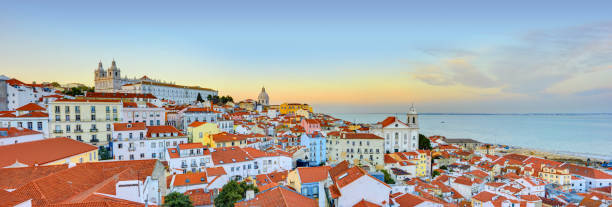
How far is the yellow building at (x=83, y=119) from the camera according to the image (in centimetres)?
2728

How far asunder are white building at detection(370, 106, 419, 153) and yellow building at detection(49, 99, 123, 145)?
3923 centimetres

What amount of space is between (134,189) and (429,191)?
88.4 ft

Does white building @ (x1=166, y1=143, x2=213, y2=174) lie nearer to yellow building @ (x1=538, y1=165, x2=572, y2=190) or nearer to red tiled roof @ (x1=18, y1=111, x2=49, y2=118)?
red tiled roof @ (x1=18, y1=111, x2=49, y2=118)

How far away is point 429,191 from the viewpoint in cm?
2800

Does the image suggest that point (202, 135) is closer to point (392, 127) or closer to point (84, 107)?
point (84, 107)

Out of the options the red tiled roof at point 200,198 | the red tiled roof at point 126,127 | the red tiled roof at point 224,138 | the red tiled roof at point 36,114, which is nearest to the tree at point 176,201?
the red tiled roof at point 200,198

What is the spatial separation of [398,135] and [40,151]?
151ft

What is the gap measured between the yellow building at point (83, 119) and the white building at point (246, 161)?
495 inches

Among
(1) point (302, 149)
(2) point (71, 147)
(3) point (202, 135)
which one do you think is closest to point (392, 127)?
(1) point (302, 149)

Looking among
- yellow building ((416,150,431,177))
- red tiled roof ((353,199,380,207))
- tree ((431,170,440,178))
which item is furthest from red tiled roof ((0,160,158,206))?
tree ((431,170,440,178))

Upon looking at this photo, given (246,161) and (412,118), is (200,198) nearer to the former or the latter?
(246,161)

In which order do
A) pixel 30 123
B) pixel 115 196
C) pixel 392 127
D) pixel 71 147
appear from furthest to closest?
1. pixel 392 127
2. pixel 30 123
3. pixel 71 147
4. pixel 115 196

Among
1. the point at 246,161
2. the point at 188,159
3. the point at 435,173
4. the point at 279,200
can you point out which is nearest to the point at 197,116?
the point at 188,159

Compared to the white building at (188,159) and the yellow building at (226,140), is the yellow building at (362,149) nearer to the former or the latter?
the yellow building at (226,140)
